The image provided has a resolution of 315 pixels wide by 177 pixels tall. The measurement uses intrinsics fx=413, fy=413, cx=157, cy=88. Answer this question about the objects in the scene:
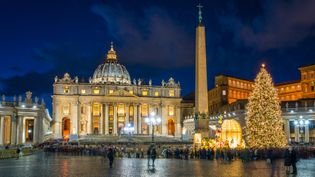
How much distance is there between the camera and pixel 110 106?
3962 inches

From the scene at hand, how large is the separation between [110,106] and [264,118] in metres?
71.8

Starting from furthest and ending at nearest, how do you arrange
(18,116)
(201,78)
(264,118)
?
1. (18,116)
2. (201,78)
3. (264,118)

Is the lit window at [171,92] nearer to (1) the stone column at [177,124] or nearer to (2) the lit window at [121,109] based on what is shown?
(1) the stone column at [177,124]

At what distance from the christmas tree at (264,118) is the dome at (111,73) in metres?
82.5

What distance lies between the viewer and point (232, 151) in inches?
1152

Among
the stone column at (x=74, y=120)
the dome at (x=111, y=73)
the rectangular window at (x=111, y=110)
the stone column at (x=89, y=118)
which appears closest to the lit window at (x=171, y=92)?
the dome at (x=111, y=73)

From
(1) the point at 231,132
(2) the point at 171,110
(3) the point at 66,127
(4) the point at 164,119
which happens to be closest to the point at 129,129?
(4) the point at 164,119

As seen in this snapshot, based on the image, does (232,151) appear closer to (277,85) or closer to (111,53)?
(277,85)

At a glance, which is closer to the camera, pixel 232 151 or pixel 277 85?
pixel 232 151

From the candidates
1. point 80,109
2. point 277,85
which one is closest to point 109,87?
point 80,109

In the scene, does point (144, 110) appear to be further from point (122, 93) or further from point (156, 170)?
point (156, 170)

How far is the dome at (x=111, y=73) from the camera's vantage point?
114438mm

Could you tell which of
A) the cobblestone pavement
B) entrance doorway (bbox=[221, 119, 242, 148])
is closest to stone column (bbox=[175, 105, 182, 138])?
entrance doorway (bbox=[221, 119, 242, 148])

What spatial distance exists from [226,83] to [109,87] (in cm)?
2912
